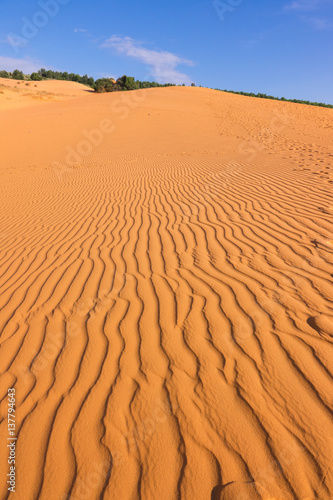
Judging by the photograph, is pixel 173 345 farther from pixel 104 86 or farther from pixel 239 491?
pixel 104 86

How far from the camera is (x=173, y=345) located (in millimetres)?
2449

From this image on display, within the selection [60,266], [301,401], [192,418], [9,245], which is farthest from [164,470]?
[9,245]

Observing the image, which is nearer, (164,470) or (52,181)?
(164,470)


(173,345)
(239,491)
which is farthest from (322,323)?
(239,491)

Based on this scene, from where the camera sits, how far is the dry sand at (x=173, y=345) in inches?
64.5

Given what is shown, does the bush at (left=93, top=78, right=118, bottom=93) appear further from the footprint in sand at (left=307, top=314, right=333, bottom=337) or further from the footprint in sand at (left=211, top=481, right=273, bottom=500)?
the footprint in sand at (left=211, top=481, right=273, bottom=500)

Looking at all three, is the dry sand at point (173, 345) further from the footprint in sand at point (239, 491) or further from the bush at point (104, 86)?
Result: the bush at point (104, 86)

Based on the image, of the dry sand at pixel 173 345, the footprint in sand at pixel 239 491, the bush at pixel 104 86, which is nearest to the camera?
the footprint in sand at pixel 239 491

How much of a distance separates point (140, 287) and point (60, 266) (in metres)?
1.37

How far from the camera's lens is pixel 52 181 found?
32.4 feet

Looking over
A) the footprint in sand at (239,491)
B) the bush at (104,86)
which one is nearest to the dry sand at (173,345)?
the footprint in sand at (239,491)

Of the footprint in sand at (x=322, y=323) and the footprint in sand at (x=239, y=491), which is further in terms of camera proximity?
the footprint in sand at (x=322, y=323)

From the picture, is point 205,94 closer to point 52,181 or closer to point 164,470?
point 52,181

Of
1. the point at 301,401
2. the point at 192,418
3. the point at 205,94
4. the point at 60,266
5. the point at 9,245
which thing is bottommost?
the point at 9,245
